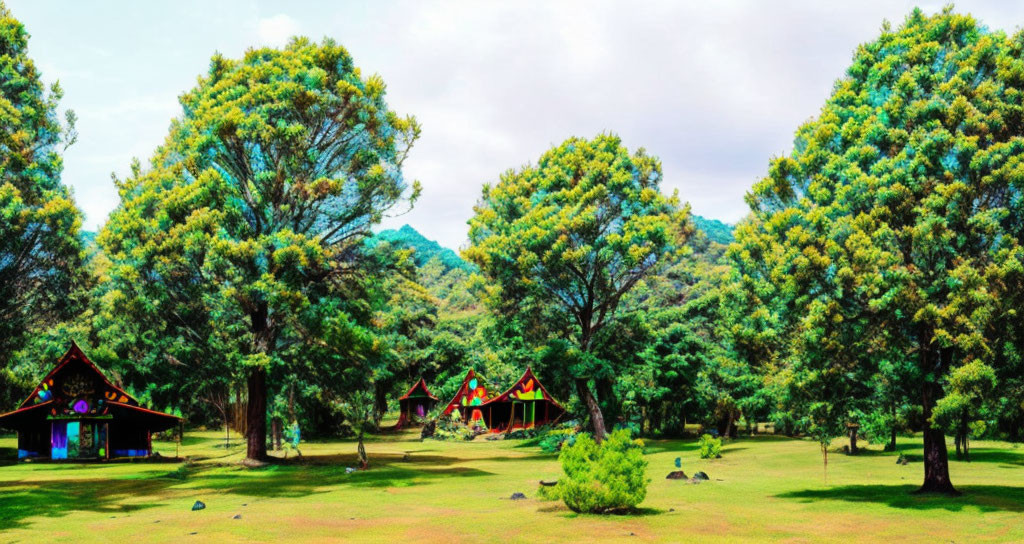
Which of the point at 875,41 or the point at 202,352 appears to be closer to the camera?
the point at 875,41

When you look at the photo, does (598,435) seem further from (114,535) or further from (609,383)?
(114,535)

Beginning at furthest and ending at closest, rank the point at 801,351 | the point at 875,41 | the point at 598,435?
the point at 598,435, the point at 875,41, the point at 801,351

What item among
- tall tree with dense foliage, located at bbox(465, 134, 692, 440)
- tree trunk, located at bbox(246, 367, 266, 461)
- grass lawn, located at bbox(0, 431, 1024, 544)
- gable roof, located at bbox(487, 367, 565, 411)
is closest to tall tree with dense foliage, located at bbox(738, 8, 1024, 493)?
grass lawn, located at bbox(0, 431, 1024, 544)

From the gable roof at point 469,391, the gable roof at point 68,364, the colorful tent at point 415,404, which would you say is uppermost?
the gable roof at point 68,364

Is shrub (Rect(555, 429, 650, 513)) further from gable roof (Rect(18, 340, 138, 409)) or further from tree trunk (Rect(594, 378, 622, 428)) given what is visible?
tree trunk (Rect(594, 378, 622, 428))

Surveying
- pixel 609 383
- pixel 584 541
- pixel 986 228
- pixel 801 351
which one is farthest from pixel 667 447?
pixel 584 541

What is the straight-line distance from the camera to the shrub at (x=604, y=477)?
1850cm

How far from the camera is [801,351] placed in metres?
23.0

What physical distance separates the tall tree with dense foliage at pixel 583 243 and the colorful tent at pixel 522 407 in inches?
562

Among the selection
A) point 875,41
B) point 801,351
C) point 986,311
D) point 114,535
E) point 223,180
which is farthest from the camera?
point 223,180

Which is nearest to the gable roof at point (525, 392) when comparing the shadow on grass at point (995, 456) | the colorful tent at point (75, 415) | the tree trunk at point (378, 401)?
the tree trunk at point (378, 401)

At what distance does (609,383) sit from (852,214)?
2558 cm

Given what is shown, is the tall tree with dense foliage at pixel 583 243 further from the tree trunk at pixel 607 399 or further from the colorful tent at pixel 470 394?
the colorful tent at pixel 470 394

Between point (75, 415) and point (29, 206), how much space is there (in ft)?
33.7
